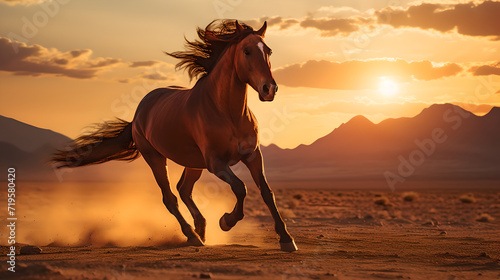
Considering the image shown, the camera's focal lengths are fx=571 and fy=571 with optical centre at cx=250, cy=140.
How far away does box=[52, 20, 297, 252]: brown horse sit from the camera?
8020mm

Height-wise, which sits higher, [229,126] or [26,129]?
[26,129]

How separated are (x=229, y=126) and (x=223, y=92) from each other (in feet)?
1.72

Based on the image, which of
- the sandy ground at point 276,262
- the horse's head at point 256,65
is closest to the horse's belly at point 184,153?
the sandy ground at point 276,262

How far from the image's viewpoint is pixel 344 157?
145 meters

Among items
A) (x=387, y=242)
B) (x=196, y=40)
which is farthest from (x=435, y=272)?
(x=196, y=40)

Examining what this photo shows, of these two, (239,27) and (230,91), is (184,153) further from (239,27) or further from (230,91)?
(239,27)

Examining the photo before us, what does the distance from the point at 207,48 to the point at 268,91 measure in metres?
2.48

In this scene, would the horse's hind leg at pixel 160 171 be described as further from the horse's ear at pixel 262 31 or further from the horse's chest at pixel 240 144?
the horse's ear at pixel 262 31

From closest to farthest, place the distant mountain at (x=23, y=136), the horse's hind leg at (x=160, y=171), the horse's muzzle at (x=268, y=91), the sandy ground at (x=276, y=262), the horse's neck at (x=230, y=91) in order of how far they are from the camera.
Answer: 1. the sandy ground at (x=276, y=262)
2. the horse's muzzle at (x=268, y=91)
3. the horse's neck at (x=230, y=91)
4. the horse's hind leg at (x=160, y=171)
5. the distant mountain at (x=23, y=136)

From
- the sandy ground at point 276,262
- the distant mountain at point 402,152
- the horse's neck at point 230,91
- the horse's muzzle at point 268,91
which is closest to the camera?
the sandy ground at point 276,262

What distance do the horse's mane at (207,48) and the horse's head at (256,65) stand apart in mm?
681

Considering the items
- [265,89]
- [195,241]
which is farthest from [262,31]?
[195,241]

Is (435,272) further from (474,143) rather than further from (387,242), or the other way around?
(474,143)

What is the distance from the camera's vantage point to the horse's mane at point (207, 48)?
9.07 metres
